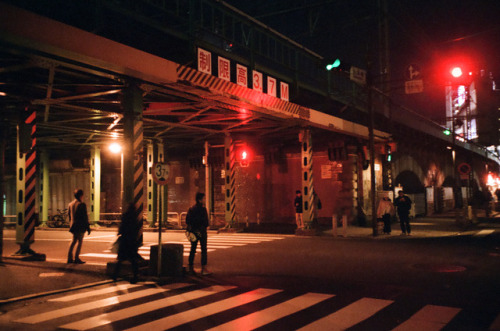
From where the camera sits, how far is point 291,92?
20.0 m

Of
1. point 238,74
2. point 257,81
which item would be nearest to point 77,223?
point 238,74

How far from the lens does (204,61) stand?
1386cm

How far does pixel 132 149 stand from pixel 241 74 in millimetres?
5832

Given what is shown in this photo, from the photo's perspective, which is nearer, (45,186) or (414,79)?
(414,79)

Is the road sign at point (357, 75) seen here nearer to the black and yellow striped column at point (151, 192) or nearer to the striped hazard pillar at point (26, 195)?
the striped hazard pillar at point (26, 195)

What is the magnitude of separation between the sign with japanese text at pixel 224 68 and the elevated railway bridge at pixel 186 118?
4 cm

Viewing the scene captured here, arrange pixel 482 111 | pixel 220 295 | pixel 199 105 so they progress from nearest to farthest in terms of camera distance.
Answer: pixel 220 295 < pixel 199 105 < pixel 482 111

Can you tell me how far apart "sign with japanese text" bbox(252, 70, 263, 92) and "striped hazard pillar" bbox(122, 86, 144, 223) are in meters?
5.60

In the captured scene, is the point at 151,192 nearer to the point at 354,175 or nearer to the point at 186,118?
the point at 186,118

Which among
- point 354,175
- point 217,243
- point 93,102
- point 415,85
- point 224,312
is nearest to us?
point 224,312

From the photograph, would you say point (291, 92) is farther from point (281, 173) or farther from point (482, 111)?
point (482, 111)

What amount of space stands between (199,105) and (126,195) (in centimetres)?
515

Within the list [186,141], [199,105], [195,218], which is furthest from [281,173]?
[195,218]

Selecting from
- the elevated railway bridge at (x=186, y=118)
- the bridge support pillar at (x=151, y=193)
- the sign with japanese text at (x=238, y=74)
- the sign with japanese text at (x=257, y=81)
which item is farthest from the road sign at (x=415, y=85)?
the bridge support pillar at (x=151, y=193)
